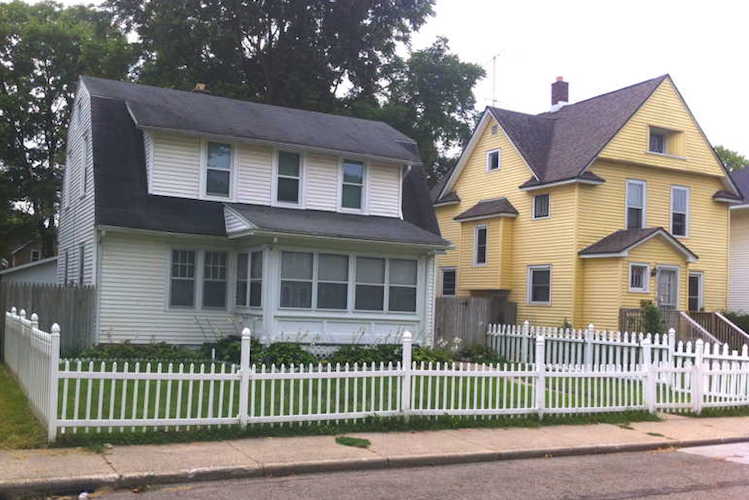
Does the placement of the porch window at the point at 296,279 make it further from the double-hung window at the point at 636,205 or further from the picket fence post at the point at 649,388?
the double-hung window at the point at 636,205

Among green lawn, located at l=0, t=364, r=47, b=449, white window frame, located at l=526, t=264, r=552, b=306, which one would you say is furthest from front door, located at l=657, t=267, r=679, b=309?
green lawn, located at l=0, t=364, r=47, b=449

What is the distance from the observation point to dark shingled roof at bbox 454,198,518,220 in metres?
27.7

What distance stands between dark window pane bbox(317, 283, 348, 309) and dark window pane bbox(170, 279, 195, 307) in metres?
3.31

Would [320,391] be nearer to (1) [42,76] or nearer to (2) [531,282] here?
(2) [531,282]

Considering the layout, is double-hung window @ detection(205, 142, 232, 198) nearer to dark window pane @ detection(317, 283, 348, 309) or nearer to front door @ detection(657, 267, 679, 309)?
dark window pane @ detection(317, 283, 348, 309)

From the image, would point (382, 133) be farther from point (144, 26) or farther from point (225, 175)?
point (144, 26)

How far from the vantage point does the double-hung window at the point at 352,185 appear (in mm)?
21688

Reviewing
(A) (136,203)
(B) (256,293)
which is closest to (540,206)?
(B) (256,293)

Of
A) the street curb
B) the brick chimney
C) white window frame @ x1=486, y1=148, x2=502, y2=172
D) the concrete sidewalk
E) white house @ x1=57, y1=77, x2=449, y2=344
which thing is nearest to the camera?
the street curb

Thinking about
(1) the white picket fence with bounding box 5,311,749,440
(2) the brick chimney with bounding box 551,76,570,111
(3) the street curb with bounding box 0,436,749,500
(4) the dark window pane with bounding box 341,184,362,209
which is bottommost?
(3) the street curb with bounding box 0,436,749,500

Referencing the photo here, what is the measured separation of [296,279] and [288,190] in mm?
3305

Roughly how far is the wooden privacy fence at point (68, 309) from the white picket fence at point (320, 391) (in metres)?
1.52

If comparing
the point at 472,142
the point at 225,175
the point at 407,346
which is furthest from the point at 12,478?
the point at 472,142

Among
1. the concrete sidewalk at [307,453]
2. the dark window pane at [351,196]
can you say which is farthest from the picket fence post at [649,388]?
the dark window pane at [351,196]
